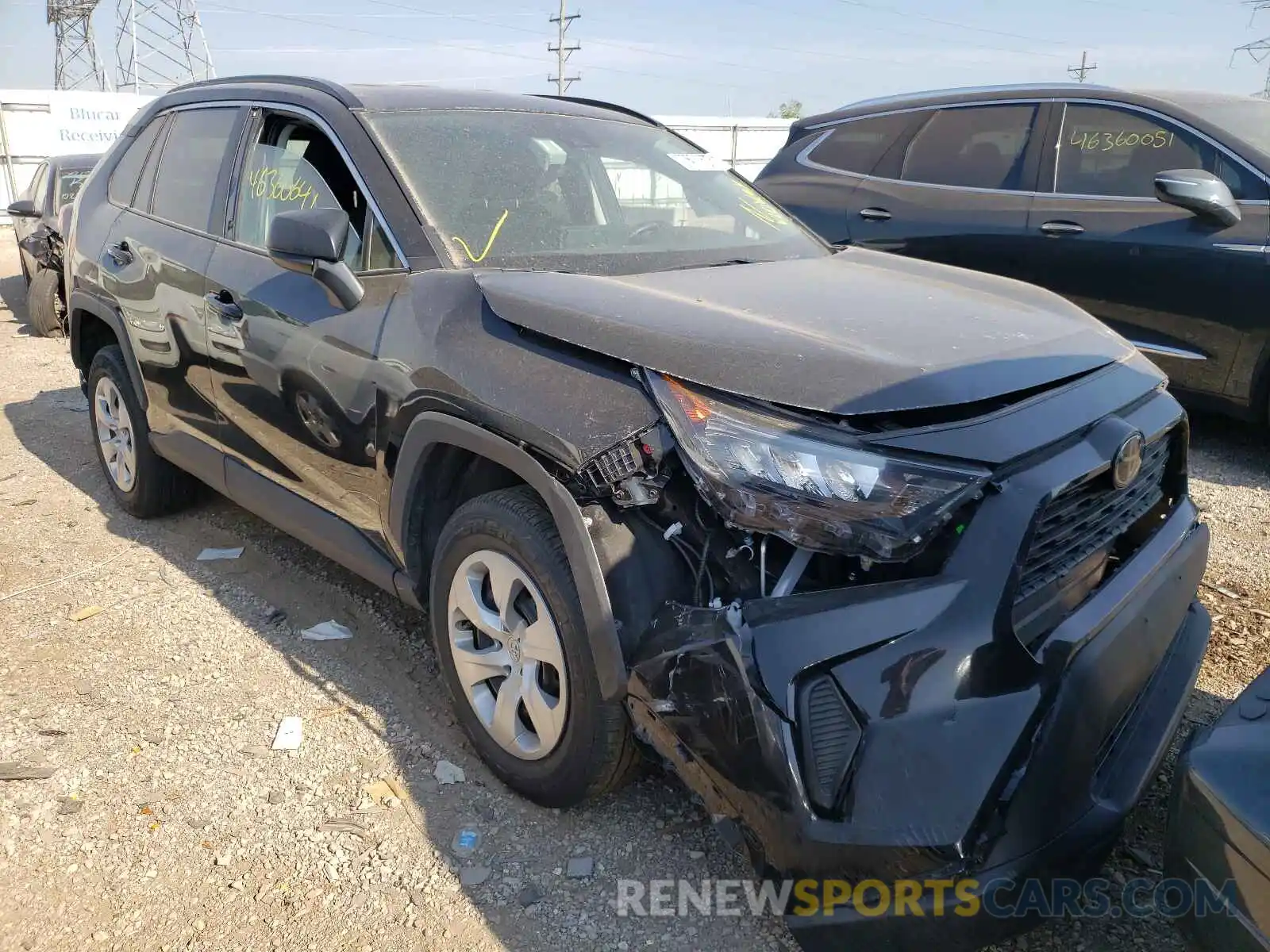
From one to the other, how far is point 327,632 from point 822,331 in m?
2.26

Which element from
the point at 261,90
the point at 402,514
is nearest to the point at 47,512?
the point at 261,90

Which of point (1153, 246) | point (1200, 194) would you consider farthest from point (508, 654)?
point (1153, 246)

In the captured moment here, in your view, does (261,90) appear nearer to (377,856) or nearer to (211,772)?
(211,772)

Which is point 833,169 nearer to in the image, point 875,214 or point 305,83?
point 875,214

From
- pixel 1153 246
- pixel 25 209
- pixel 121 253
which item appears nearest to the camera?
pixel 121 253

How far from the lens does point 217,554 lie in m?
4.29

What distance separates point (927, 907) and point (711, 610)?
0.64 m

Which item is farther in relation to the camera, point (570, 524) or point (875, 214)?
point (875, 214)

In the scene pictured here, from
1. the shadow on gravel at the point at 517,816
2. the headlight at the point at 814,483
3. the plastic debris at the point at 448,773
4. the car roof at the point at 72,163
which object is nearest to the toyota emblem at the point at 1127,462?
the headlight at the point at 814,483

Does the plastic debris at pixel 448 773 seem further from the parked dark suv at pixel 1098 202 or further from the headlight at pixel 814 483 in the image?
the parked dark suv at pixel 1098 202

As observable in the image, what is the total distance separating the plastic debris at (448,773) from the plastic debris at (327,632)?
94 cm

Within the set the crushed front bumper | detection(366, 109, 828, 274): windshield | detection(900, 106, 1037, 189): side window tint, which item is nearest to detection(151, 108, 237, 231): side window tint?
detection(366, 109, 828, 274): windshield

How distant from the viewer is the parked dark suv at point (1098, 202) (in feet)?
15.5

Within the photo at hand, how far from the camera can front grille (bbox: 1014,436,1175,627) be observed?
1879mm
